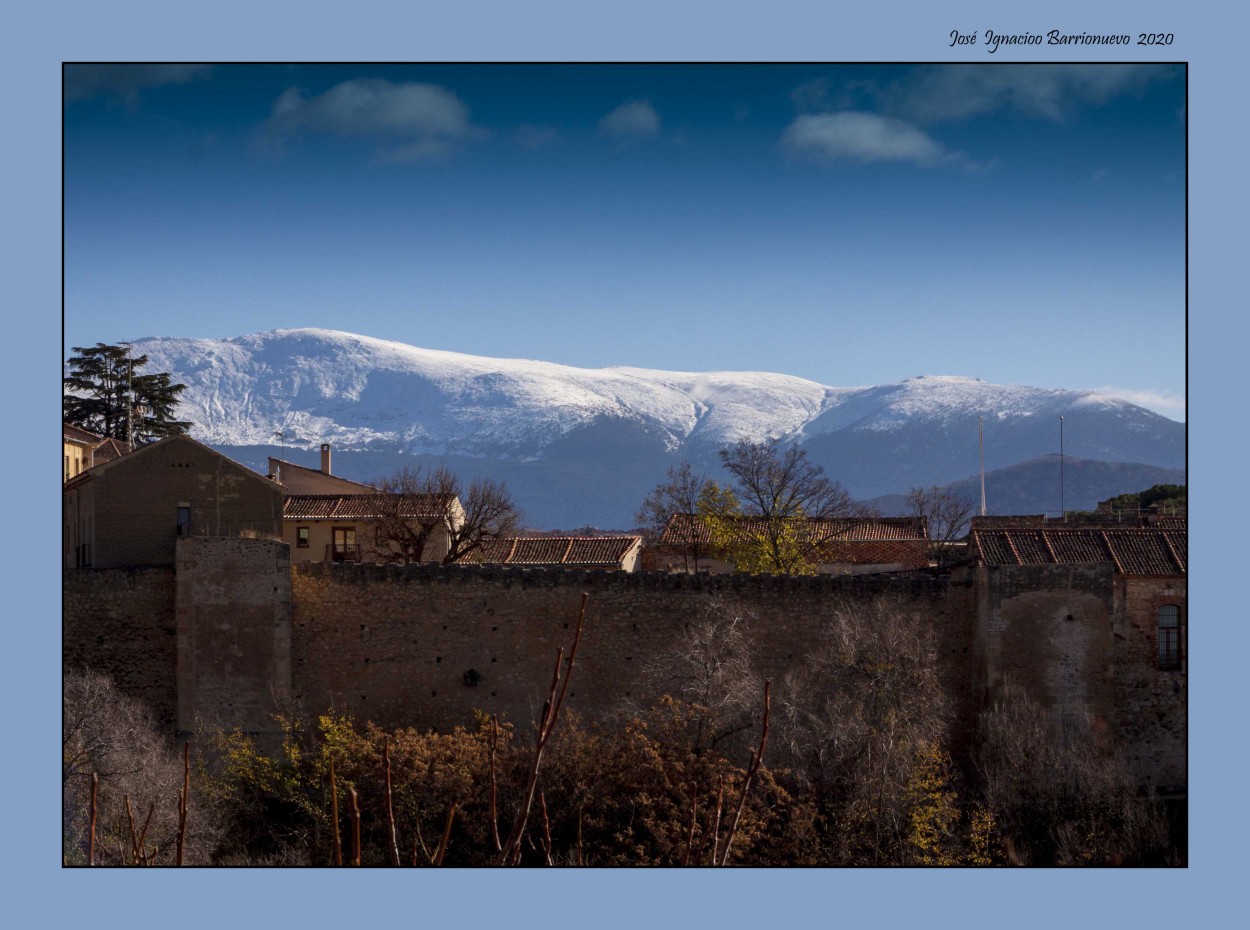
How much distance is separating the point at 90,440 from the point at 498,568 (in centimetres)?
2165

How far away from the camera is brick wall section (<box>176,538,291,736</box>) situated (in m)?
32.0

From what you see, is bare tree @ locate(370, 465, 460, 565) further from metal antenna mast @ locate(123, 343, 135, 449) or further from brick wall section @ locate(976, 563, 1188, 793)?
brick wall section @ locate(976, 563, 1188, 793)

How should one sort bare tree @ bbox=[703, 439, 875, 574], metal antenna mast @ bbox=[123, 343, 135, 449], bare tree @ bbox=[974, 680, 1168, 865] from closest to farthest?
bare tree @ bbox=[974, 680, 1168, 865]
bare tree @ bbox=[703, 439, 875, 574]
metal antenna mast @ bbox=[123, 343, 135, 449]

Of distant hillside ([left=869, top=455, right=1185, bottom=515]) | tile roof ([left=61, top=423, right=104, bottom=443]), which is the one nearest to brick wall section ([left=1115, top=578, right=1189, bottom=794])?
tile roof ([left=61, top=423, right=104, bottom=443])

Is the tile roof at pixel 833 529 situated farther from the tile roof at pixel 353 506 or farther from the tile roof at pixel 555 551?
the tile roof at pixel 353 506

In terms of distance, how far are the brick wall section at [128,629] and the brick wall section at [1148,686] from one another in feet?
61.0

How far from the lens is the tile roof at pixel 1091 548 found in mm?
31609

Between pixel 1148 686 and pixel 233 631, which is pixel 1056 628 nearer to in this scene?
pixel 1148 686

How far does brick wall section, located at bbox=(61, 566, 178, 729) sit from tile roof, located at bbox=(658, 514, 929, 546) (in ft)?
68.2

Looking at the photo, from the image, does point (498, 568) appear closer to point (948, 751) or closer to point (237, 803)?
point (237, 803)

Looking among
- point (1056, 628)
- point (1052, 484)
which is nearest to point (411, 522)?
point (1056, 628)

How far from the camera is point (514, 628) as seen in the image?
106 feet

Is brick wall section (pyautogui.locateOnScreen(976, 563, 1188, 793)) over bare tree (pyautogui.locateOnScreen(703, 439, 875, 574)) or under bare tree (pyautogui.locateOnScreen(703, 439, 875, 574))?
under

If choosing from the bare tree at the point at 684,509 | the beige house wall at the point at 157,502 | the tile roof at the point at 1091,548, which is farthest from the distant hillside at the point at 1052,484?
the beige house wall at the point at 157,502
